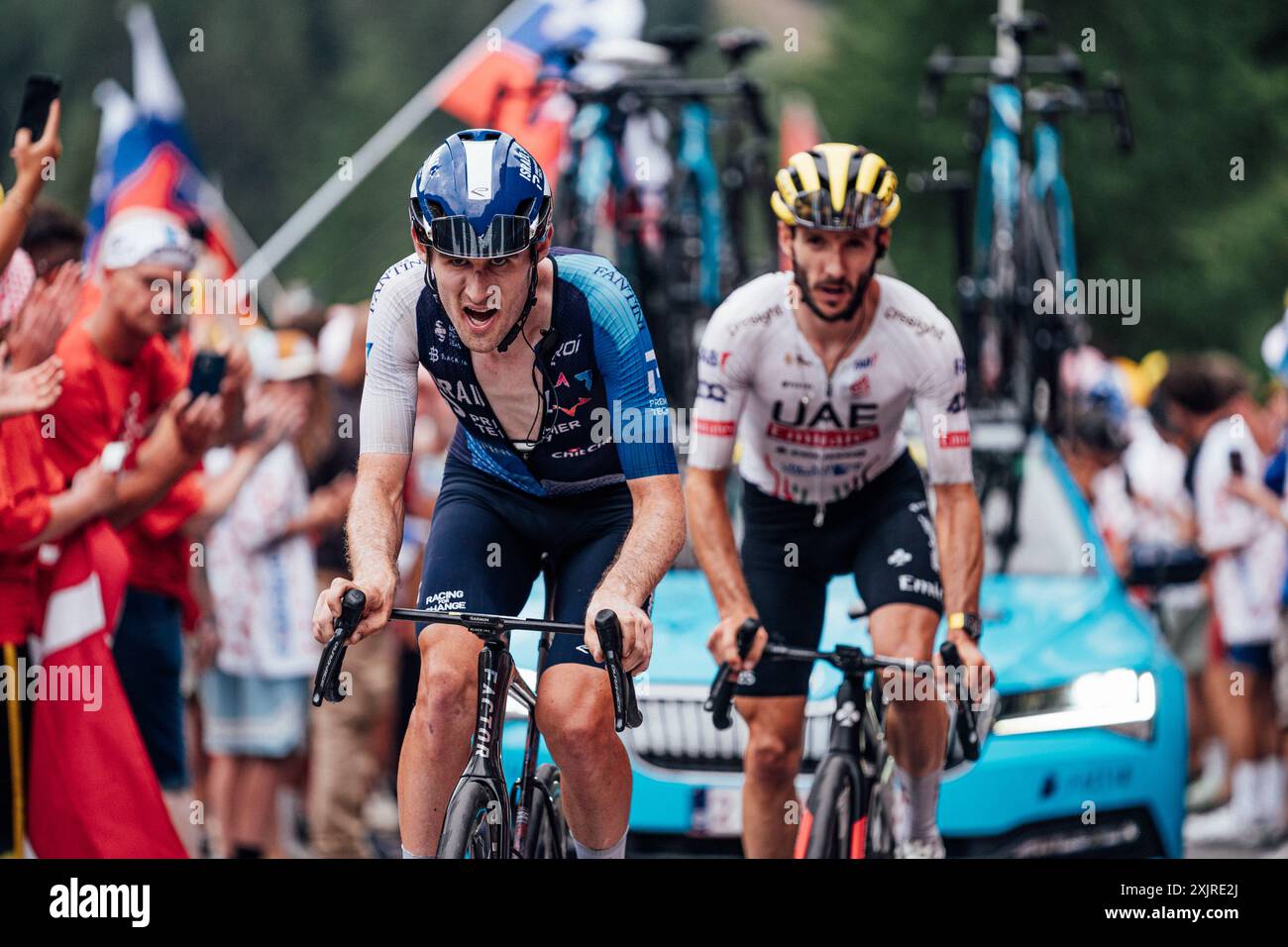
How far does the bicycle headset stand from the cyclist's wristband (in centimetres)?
98

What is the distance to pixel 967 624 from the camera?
5.81 meters

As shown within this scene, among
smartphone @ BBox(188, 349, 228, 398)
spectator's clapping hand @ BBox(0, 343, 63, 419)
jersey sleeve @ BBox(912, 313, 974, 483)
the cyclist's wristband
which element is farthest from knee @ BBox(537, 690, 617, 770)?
smartphone @ BBox(188, 349, 228, 398)

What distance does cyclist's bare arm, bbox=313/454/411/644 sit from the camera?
14.9ft

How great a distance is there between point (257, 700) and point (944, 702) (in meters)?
3.41

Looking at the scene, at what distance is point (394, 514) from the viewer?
507 centimetres

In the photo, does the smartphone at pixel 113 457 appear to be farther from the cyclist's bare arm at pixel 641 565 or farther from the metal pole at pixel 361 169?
the metal pole at pixel 361 169

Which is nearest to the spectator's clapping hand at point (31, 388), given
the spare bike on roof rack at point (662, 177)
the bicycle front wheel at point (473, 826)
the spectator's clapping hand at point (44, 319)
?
the spectator's clapping hand at point (44, 319)

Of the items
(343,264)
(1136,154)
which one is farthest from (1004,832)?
(343,264)

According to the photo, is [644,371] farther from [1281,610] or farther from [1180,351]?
[1180,351]

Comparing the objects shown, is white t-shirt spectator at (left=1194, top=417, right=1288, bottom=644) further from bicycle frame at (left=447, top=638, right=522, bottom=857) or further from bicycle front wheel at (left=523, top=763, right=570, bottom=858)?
bicycle frame at (left=447, top=638, right=522, bottom=857)

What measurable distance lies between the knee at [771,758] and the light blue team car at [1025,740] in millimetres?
239

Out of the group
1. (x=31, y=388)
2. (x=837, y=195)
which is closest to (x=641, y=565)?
(x=837, y=195)

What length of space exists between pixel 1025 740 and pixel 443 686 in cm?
245

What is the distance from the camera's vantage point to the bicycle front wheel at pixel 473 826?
4.66 metres
